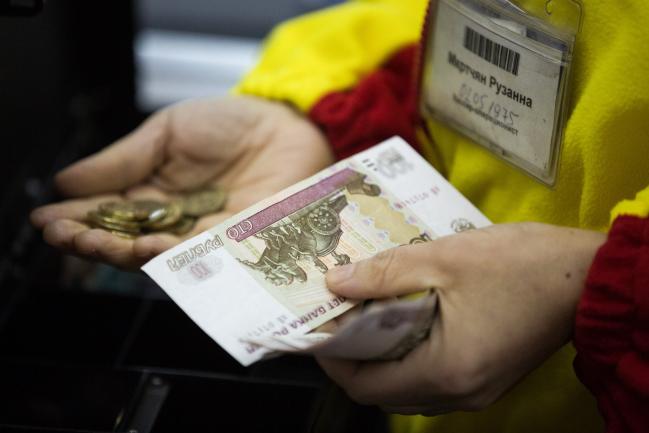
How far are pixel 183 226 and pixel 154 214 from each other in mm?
38

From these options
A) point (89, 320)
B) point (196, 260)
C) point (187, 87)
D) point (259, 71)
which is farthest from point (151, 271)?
point (187, 87)

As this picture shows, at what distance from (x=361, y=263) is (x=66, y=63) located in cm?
84

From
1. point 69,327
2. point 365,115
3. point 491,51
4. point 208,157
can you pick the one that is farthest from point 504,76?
point 69,327

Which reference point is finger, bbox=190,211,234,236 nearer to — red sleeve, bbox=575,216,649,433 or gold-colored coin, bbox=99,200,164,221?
gold-colored coin, bbox=99,200,164,221

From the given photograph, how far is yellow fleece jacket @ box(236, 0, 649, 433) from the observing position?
2.38ft

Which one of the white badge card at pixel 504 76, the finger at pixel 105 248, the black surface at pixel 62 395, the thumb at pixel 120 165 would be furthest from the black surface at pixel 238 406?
the white badge card at pixel 504 76

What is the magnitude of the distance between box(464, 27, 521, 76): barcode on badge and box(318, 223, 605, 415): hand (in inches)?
7.5

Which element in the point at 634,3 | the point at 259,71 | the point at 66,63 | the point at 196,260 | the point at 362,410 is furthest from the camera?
the point at 66,63

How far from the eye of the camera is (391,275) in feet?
2.37

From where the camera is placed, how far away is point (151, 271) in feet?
2.62

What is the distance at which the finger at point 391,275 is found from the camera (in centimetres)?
71

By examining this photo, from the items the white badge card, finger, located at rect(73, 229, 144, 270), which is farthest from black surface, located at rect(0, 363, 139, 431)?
the white badge card

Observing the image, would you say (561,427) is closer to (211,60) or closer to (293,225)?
(293,225)

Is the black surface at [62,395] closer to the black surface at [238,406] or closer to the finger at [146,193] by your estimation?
the black surface at [238,406]
